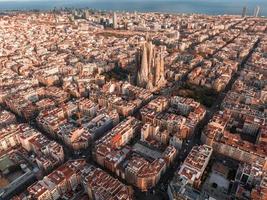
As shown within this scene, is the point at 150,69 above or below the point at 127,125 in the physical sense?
above

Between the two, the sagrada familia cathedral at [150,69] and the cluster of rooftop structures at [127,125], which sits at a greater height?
the sagrada familia cathedral at [150,69]

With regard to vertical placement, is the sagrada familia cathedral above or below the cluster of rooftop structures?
above

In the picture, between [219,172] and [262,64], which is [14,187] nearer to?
[219,172]

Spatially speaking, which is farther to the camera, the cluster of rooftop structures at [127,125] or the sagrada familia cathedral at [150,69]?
the sagrada familia cathedral at [150,69]

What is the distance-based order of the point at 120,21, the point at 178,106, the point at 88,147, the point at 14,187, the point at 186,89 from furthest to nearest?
1. the point at 120,21
2. the point at 186,89
3. the point at 178,106
4. the point at 88,147
5. the point at 14,187

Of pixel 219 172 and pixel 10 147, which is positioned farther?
pixel 10 147

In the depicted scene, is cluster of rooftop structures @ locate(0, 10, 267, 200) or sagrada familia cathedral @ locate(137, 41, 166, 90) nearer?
cluster of rooftop structures @ locate(0, 10, 267, 200)

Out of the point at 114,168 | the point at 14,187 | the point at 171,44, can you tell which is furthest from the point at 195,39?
the point at 14,187

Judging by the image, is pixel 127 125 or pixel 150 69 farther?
pixel 150 69
